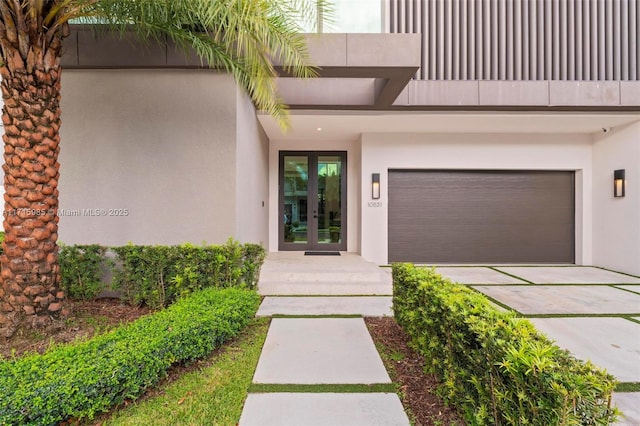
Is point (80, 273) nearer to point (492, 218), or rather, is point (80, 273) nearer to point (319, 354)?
point (319, 354)

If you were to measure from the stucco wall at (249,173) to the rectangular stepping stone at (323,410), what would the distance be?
102 inches

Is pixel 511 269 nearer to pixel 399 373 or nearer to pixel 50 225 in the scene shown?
pixel 399 373

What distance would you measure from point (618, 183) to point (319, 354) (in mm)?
7521

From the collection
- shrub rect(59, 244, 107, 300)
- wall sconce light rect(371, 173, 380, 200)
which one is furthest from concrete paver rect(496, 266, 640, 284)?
shrub rect(59, 244, 107, 300)

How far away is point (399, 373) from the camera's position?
226 cm

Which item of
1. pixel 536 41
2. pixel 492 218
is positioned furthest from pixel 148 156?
pixel 536 41

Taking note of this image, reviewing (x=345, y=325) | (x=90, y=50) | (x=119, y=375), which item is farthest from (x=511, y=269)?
(x=90, y=50)

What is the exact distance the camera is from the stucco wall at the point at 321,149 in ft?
24.0

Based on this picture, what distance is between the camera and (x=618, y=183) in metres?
5.83

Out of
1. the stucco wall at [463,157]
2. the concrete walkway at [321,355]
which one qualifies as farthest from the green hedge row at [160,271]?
the stucco wall at [463,157]

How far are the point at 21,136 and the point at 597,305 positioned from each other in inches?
284

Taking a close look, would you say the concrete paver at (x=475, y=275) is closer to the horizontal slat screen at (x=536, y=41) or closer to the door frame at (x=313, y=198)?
the door frame at (x=313, y=198)

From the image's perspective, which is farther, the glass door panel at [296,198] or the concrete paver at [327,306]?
the glass door panel at [296,198]

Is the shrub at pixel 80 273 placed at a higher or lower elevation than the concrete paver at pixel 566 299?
higher
